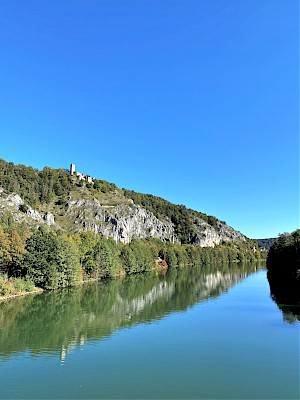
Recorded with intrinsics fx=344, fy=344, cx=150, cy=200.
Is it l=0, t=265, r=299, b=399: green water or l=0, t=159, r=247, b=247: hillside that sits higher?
l=0, t=159, r=247, b=247: hillside

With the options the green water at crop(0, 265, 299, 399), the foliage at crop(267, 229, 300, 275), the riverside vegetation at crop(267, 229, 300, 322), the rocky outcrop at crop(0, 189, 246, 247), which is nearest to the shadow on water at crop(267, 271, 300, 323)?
the riverside vegetation at crop(267, 229, 300, 322)

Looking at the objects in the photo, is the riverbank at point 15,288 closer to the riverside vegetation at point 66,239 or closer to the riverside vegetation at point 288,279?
the riverside vegetation at point 66,239

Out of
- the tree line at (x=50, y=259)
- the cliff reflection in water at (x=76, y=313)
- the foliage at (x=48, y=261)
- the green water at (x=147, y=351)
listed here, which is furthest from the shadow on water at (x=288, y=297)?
the tree line at (x=50, y=259)

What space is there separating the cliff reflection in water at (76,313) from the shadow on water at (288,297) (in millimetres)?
10922

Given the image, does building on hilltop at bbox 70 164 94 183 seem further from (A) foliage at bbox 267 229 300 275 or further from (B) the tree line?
(A) foliage at bbox 267 229 300 275

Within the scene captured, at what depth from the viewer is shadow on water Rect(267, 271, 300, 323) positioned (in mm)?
38378

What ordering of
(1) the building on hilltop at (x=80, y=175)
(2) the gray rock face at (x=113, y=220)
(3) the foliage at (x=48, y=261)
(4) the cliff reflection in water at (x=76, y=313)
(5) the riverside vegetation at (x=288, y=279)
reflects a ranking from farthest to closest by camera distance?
1. (1) the building on hilltop at (x=80, y=175)
2. (2) the gray rock face at (x=113, y=220)
3. (3) the foliage at (x=48, y=261)
4. (5) the riverside vegetation at (x=288, y=279)
5. (4) the cliff reflection in water at (x=76, y=313)

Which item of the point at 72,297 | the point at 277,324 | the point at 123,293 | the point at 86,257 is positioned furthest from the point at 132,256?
the point at 277,324

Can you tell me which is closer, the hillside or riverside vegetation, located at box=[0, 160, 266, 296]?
riverside vegetation, located at box=[0, 160, 266, 296]

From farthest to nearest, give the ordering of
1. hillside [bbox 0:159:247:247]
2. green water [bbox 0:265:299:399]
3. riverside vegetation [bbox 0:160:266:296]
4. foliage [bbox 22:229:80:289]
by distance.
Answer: hillside [bbox 0:159:247:247]
riverside vegetation [bbox 0:160:266:296]
foliage [bbox 22:229:80:289]
green water [bbox 0:265:299:399]

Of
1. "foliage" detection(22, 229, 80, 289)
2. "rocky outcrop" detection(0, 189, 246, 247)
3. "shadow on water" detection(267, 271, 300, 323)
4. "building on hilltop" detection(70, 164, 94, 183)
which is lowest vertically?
"shadow on water" detection(267, 271, 300, 323)

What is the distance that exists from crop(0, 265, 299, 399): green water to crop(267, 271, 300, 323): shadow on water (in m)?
0.84

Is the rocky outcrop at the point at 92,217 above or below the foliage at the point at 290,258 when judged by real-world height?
above

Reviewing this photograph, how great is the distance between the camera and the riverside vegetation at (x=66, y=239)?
55031 mm
